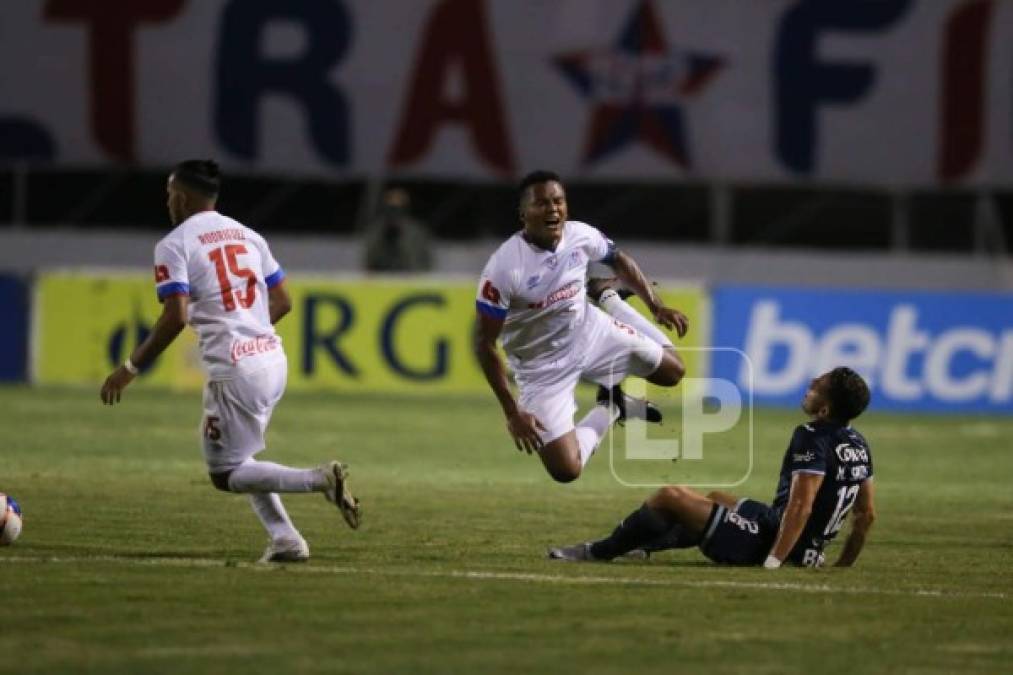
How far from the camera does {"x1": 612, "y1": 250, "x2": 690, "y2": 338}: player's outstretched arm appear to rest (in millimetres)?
12992

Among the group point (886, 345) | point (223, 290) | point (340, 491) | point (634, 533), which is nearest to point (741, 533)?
point (634, 533)

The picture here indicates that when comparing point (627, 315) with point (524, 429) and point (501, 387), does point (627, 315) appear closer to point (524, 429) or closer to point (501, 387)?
point (501, 387)

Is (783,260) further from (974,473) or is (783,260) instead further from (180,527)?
(180,527)

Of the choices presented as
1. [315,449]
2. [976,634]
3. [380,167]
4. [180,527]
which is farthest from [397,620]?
[380,167]

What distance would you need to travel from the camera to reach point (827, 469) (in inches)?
442

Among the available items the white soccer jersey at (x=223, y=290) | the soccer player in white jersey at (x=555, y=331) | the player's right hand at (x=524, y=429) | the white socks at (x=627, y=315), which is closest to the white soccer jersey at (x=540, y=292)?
the soccer player in white jersey at (x=555, y=331)

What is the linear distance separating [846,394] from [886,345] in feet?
47.2

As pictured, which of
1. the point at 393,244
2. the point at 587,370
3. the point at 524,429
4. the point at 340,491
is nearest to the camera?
the point at 340,491

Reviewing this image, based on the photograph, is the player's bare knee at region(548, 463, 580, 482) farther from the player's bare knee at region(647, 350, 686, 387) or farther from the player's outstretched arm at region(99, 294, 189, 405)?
the player's outstretched arm at region(99, 294, 189, 405)

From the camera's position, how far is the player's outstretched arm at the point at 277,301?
39.1 ft

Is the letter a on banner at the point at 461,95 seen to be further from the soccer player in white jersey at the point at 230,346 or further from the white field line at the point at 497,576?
the white field line at the point at 497,576

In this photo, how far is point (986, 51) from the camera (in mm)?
28891

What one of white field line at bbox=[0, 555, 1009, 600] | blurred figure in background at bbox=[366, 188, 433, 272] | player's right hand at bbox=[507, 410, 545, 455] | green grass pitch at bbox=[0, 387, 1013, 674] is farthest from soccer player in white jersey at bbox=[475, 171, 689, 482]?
blurred figure in background at bbox=[366, 188, 433, 272]

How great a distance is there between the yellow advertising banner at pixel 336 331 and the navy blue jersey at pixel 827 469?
1427cm
